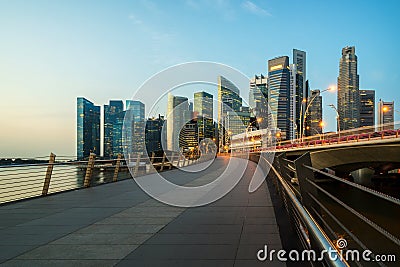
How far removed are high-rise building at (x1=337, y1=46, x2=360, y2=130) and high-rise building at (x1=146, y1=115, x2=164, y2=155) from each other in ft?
255

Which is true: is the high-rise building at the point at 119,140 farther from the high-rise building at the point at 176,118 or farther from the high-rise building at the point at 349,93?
the high-rise building at the point at 349,93

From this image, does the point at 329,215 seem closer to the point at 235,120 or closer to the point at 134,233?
the point at 134,233

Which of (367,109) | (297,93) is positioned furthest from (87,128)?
(367,109)

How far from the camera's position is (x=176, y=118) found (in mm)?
24344

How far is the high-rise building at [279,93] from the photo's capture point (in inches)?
3713

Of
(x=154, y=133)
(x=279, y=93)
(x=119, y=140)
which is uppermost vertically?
(x=279, y=93)

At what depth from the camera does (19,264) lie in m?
4.42

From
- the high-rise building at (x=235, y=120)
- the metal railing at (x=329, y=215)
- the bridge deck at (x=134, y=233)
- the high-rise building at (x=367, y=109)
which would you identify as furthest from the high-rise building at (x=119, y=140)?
the high-rise building at (x=367, y=109)

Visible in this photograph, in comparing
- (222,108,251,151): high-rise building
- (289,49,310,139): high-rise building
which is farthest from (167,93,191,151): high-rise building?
(289,49,310,139): high-rise building

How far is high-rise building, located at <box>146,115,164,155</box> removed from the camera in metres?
18.9

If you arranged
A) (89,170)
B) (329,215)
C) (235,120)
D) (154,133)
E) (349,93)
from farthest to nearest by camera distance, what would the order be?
(349,93)
(235,120)
(154,133)
(89,170)
(329,215)

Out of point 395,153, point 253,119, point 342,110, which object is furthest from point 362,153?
point 342,110

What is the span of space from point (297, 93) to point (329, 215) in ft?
336

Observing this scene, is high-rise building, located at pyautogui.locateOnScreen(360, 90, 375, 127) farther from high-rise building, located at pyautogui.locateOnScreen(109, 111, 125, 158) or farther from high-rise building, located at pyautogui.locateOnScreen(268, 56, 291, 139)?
high-rise building, located at pyautogui.locateOnScreen(109, 111, 125, 158)
